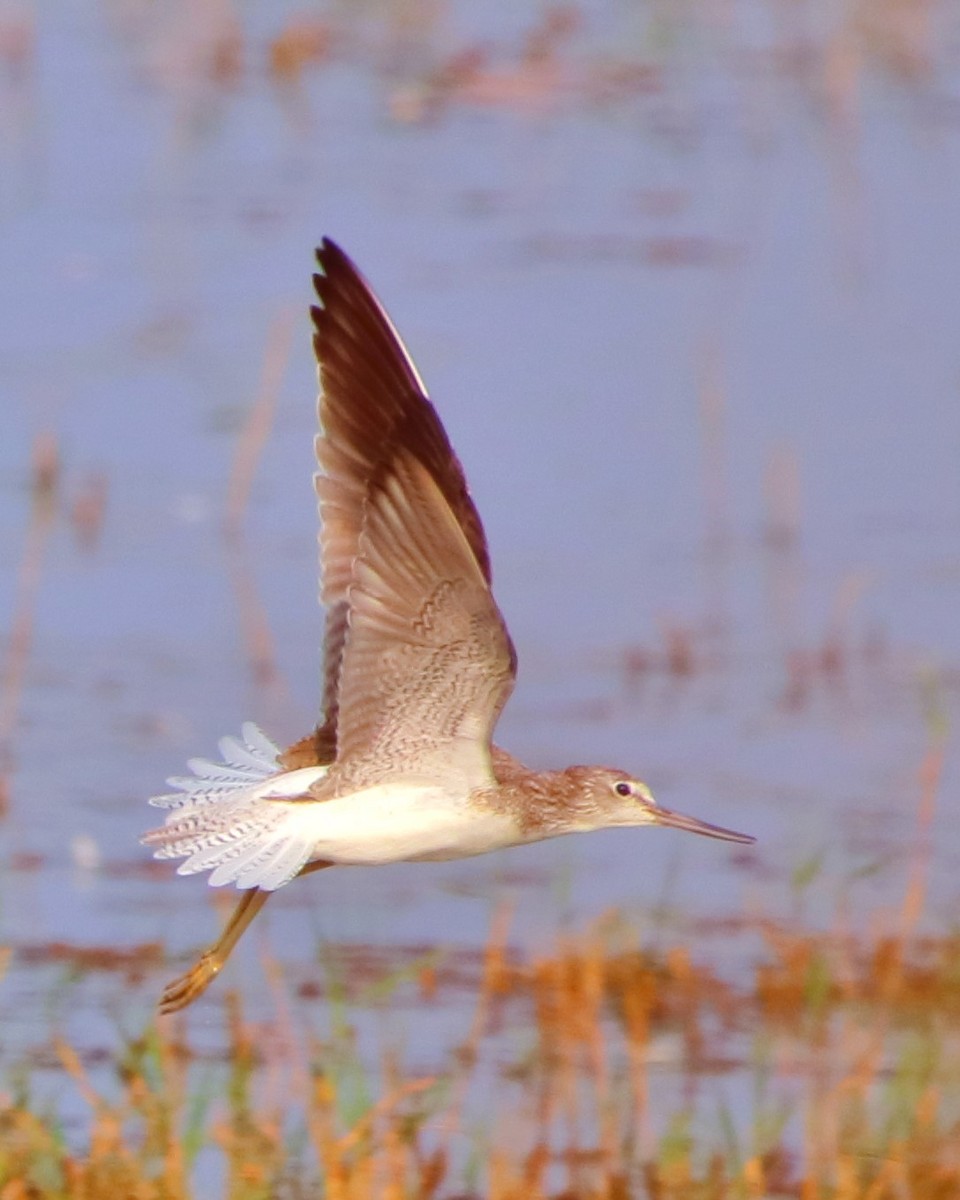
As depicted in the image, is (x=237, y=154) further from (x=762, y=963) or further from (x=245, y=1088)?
(x=245, y=1088)

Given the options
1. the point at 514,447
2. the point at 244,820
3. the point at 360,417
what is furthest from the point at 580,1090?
the point at 514,447

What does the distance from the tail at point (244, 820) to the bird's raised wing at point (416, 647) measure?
0.41 feet

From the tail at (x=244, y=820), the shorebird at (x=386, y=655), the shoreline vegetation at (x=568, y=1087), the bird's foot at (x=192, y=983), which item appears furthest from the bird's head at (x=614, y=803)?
the bird's foot at (x=192, y=983)

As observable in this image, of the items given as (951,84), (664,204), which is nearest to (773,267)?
(664,204)

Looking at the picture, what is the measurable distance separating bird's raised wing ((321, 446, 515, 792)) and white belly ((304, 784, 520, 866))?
4 centimetres

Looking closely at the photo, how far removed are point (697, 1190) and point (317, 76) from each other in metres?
8.04

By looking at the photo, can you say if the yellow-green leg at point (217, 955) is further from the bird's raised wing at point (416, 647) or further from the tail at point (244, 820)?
the bird's raised wing at point (416, 647)

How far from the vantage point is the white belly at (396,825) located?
4598 mm

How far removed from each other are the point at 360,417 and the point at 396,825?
2.01ft

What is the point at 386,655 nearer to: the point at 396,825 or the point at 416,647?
the point at 416,647

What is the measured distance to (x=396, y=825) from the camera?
4598 millimetres

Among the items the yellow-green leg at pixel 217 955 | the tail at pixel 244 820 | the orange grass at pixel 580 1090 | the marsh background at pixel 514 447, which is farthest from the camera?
the marsh background at pixel 514 447

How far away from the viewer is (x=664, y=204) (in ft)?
37.0

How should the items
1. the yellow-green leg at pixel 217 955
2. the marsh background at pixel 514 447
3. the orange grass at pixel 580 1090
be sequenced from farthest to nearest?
the marsh background at pixel 514 447 < the yellow-green leg at pixel 217 955 < the orange grass at pixel 580 1090
